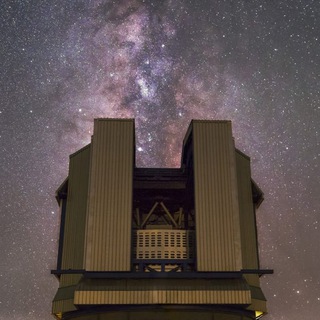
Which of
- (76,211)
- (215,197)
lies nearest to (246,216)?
(215,197)

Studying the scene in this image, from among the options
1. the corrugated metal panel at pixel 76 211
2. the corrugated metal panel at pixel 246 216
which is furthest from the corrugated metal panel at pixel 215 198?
the corrugated metal panel at pixel 76 211

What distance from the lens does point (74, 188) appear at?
102ft

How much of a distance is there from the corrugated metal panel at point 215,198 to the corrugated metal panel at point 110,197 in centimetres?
360

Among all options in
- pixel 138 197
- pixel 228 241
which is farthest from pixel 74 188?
pixel 228 241

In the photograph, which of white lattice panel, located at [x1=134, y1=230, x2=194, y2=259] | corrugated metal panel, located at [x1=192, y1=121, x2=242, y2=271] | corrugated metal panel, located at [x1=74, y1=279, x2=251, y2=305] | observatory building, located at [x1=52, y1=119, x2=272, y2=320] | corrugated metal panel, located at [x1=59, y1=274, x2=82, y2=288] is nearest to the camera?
corrugated metal panel, located at [x1=74, y1=279, x2=251, y2=305]

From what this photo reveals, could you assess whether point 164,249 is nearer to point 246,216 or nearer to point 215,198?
point 215,198

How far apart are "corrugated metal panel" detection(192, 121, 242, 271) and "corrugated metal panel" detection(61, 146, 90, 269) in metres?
7.20

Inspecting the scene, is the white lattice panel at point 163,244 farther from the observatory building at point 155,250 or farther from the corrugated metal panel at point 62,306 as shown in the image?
the corrugated metal panel at point 62,306

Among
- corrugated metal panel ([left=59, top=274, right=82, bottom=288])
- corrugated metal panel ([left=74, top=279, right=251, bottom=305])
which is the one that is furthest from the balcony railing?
corrugated metal panel ([left=59, top=274, right=82, bottom=288])

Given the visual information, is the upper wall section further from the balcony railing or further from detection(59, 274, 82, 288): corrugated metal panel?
detection(59, 274, 82, 288): corrugated metal panel

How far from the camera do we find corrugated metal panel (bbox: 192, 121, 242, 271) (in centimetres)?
2602

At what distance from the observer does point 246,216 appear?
31.3m

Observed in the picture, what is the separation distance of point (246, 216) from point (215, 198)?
16.9 ft

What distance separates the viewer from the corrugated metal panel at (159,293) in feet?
83.7
